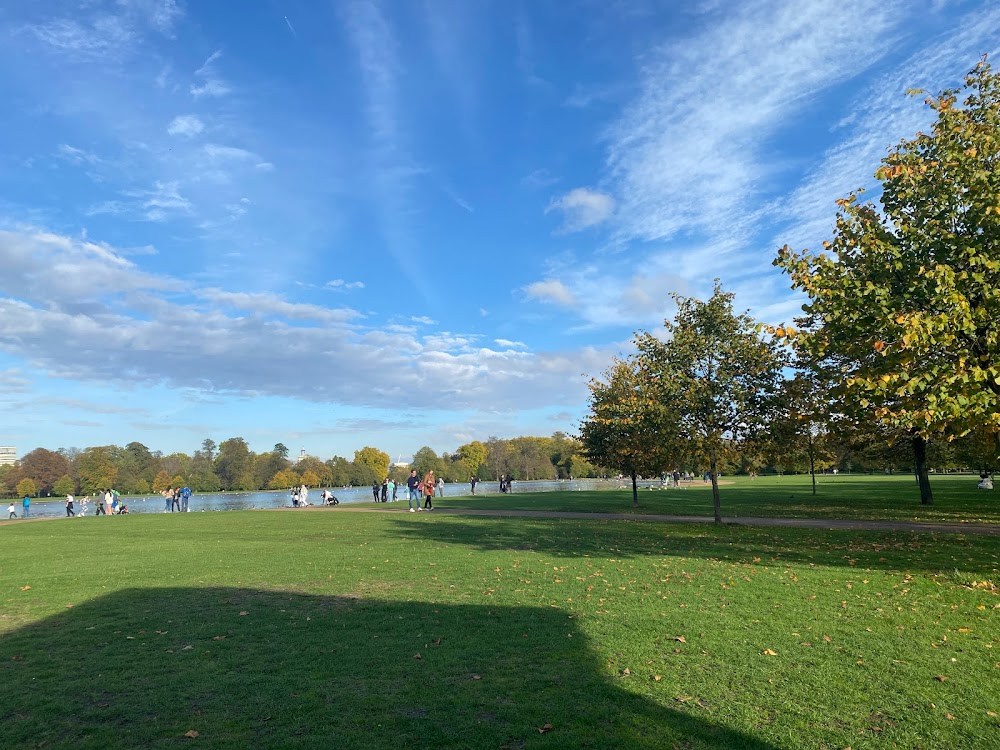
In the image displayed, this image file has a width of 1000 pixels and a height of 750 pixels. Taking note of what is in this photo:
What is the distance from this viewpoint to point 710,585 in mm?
10125

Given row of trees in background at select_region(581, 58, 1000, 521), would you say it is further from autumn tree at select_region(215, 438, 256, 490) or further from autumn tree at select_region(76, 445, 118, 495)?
autumn tree at select_region(215, 438, 256, 490)

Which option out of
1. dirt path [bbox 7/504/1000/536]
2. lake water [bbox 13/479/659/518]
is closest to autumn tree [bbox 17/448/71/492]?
lake water [bbox 13/479/659/518]

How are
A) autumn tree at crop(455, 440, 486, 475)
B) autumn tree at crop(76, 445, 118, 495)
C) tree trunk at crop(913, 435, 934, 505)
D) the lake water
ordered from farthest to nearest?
autumn tree at crop(455, 440, 486, 475) < autumn tree at crop(76, 445, 118, 495) < the lake water < tree trunk at crop(913, 435, 934, 505)

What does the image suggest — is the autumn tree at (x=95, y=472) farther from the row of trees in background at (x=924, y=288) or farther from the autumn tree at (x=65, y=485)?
the row of trees in background at (x=924, y=288)

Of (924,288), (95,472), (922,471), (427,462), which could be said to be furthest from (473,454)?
(924,288)

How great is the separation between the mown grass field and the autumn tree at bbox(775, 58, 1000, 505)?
3.06 metres

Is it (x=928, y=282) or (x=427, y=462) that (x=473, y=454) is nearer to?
(x=427, y=462)

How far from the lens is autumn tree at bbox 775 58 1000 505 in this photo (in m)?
9.33

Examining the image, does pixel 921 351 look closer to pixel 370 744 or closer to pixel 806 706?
pixel 806 706

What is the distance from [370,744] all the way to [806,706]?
11.3ft

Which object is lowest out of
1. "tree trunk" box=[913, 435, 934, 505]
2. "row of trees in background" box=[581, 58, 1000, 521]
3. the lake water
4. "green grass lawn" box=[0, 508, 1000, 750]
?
"green grass lawn" box=[0, 508, 1000, 750]

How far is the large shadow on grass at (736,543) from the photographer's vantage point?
41.4 ft

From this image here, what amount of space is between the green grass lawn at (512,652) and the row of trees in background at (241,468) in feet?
256

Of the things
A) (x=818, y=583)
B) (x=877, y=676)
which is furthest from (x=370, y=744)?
(x=818, y=583)
